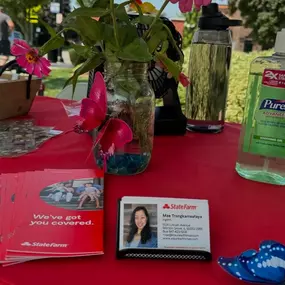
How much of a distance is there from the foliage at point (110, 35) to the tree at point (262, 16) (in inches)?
493

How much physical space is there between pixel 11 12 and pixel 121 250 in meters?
10.8

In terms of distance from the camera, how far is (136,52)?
20.7 inches

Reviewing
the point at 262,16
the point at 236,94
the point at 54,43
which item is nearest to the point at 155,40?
the point at 54,43

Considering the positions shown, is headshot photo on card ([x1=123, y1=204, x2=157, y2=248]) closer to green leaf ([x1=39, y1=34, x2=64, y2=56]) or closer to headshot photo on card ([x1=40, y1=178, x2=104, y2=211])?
headshot photo on card ([x1=40, y1=178, x2=104, y2=211])

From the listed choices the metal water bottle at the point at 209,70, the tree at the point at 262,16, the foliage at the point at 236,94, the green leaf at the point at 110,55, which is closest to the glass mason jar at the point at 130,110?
the green leaf at the point at 110,55

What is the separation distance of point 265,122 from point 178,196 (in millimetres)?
179

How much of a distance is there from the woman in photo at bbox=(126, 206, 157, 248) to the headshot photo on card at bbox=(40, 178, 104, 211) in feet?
0.22

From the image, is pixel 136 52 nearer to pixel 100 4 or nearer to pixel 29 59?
pixel 100 4

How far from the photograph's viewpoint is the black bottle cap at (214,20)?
0.84 metres

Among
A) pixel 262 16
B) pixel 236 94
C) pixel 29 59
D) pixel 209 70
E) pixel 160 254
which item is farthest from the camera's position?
pixel 262 16

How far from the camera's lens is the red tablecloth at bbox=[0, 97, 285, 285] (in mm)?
371

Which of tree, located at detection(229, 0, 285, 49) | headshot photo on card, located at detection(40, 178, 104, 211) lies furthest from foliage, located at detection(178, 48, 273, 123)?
tree, located at detection(229, 0, 285, 49)

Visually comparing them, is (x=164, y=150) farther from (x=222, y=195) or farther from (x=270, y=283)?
(x=270, y=283)

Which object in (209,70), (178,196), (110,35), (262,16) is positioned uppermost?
(110,35)
